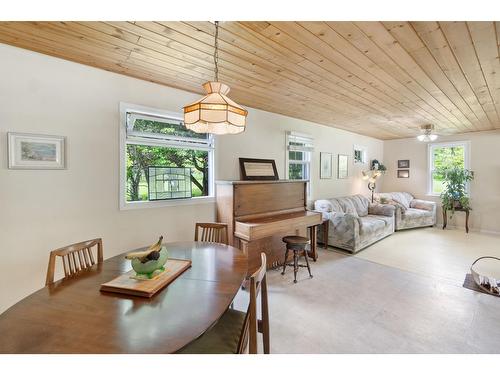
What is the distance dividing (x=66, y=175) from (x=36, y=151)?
288 millimetres

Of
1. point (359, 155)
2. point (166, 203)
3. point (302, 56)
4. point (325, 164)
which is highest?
point (302, 56)

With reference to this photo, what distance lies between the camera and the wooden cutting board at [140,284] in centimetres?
124

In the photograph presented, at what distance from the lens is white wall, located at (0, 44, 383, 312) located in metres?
1.95

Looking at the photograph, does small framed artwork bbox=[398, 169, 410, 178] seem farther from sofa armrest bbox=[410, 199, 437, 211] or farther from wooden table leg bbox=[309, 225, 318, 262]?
wooden table leg bbox=[309, 225, 318, 262]

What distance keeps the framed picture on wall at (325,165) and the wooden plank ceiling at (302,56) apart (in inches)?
65.8

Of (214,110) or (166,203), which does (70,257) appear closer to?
(166,203)

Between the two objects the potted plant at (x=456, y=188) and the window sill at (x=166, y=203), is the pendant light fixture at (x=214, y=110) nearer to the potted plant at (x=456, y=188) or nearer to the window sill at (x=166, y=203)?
the window sill at (x=166, y=203)

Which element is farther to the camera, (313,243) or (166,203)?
(313,243)

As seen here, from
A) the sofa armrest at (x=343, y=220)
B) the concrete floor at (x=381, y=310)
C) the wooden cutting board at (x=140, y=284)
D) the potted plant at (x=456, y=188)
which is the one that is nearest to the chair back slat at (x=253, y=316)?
the wooden cutting board at (x=140, y=284)

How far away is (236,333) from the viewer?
1.32 m

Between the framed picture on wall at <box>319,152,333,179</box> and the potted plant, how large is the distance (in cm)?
301

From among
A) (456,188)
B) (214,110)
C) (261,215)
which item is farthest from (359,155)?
(214,110)
